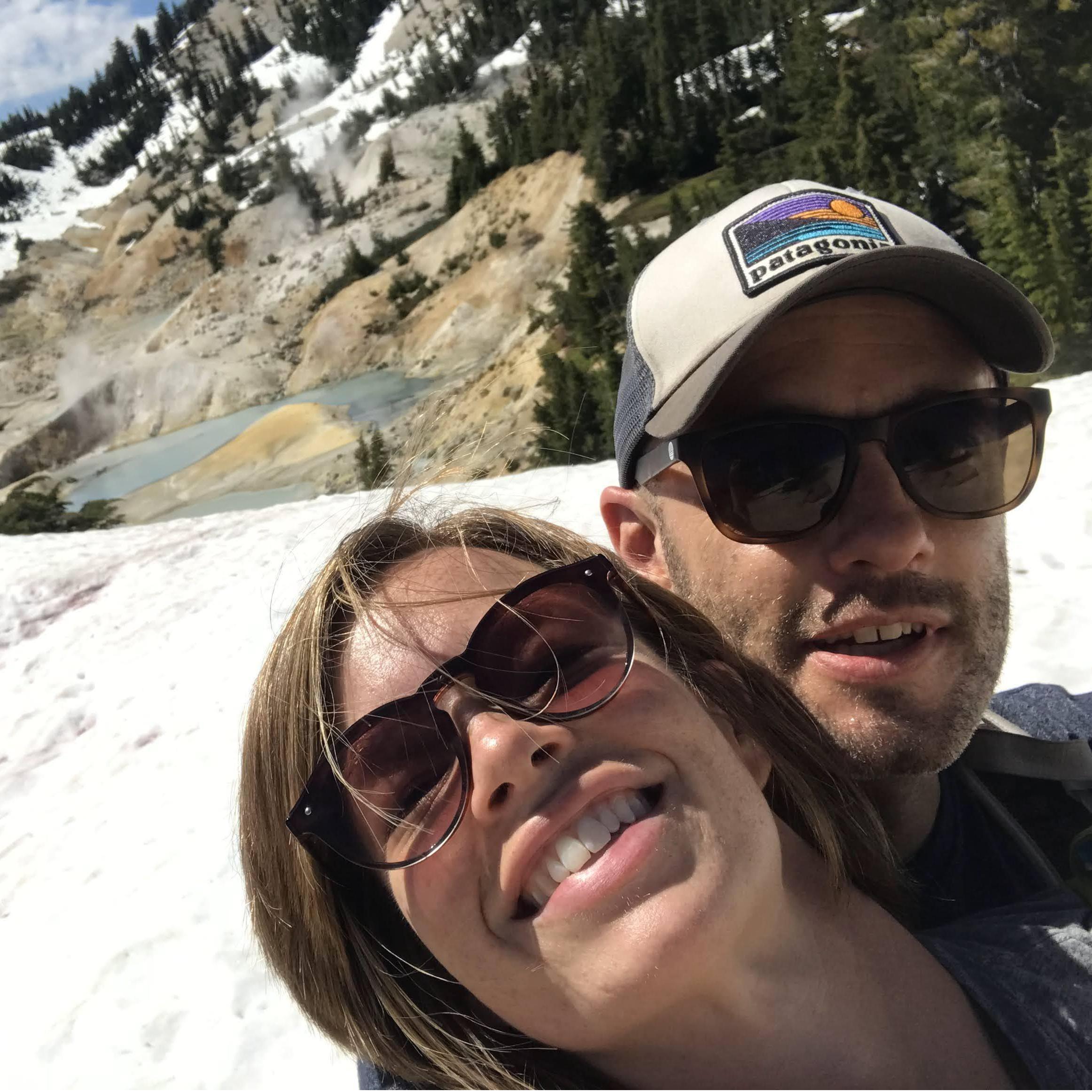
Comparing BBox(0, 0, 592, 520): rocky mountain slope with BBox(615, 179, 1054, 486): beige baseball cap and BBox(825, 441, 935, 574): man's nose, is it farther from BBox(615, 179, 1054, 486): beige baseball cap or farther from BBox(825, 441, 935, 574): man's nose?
BBox(825, 441, 935, 574): man's nose

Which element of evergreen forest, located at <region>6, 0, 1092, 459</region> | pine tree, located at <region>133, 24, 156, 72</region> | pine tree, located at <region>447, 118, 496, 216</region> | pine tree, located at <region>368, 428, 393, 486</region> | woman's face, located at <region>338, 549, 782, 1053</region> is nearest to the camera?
woman's face, located at <region>338, 549, 782, 1053</region>

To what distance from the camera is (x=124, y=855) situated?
184 inches

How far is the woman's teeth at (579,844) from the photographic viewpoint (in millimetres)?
1375

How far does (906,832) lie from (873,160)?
27.5m

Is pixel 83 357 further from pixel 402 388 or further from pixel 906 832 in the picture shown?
pixel 906 832

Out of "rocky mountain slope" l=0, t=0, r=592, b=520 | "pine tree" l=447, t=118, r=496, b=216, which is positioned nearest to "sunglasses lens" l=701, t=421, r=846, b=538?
"rocky mountain slope" l=0, t=0, r=592, b=520

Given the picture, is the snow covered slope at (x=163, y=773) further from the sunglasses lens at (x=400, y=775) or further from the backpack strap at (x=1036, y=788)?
the backpack strap at (x=1036, y=788)

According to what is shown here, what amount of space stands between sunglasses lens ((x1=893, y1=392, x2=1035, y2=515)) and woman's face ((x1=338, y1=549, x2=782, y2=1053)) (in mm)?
790

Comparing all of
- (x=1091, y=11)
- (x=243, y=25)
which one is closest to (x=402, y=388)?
(x=1091, y=11)

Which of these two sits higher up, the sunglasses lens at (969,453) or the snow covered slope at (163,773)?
the sunglasses lens at (969,453)

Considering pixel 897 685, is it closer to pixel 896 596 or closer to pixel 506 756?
pixel 896 596

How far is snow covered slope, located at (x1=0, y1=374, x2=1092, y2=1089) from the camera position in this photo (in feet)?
10.9

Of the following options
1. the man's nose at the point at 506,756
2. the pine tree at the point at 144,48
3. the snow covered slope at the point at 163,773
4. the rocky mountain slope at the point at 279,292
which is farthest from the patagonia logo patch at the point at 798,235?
the pine tree at the point at 144,48

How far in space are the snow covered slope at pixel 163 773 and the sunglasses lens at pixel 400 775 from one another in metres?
0.83
